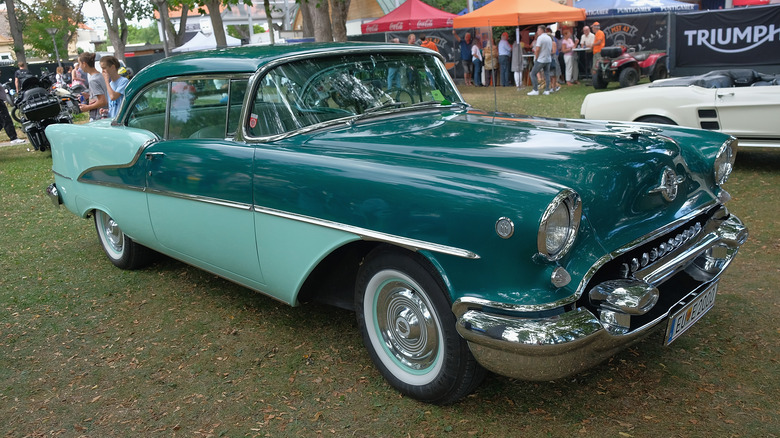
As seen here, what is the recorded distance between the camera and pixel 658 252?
288cm

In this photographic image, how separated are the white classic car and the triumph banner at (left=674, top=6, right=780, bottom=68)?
24.0ft

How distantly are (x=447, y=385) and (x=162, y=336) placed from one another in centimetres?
202

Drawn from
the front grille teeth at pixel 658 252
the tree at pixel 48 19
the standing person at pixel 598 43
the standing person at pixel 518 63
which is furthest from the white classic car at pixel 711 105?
the tree at pixel 48 19

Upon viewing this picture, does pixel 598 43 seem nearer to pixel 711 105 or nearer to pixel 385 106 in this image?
pixel 711 105

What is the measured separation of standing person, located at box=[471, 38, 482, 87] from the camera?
2002 cm

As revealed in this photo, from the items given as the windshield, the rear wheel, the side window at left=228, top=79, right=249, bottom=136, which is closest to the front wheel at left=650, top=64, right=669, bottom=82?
the rear wheel

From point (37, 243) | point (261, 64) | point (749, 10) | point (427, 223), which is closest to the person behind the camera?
point (427, 223)

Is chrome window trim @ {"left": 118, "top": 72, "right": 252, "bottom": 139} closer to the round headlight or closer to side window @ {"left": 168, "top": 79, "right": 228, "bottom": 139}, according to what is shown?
side window @ {"left": 168, "top": 79, "right": 228, "bottom": 139}

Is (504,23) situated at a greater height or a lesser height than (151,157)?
greater

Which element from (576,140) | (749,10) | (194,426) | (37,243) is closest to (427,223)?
(576,140)

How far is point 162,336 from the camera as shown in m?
3.97

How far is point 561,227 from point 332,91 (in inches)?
69.1

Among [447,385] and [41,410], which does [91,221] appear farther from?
[447,385]

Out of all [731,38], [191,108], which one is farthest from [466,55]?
[191,108]
